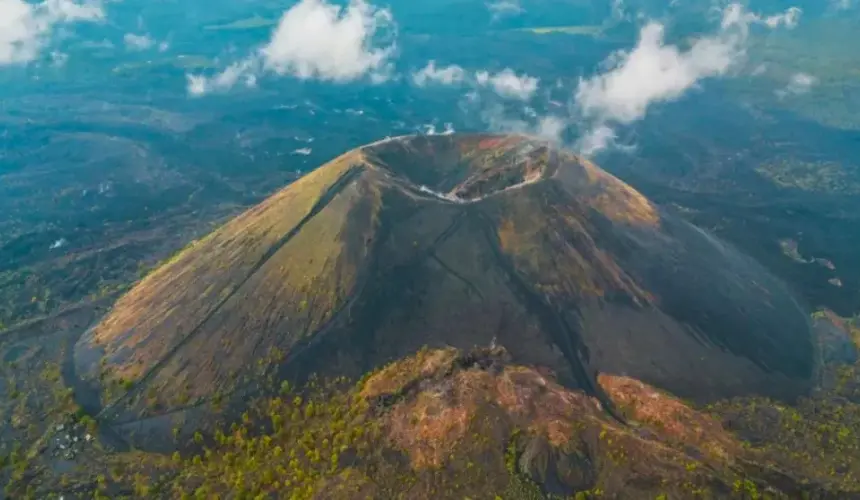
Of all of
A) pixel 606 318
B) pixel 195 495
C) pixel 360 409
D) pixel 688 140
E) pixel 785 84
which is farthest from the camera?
pixel 785 84

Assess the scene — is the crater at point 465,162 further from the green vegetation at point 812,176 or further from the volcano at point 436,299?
the green vegetation at point 812,176

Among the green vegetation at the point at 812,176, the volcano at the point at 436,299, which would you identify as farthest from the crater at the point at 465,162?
the green vegetation at the point at 812,176

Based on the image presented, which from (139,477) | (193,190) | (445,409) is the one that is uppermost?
(445,409)

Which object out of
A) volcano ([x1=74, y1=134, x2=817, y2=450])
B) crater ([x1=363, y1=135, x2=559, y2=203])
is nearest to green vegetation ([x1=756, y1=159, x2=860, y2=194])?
volcano ([x1=74, y1=134, x2=817, y2=450])

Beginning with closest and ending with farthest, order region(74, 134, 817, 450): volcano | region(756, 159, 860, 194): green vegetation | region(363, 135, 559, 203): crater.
→ region(74, 134, 817, 450): volcano
region(363, 135, 559, 203): crater
region(756, 159, 860, 194): green vegetation

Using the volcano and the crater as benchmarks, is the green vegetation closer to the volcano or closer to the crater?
the volcano

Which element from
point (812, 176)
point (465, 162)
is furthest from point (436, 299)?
point (812, 176)

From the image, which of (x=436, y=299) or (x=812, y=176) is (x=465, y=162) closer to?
(x=436, y=299)

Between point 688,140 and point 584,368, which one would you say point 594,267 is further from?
point 688,140

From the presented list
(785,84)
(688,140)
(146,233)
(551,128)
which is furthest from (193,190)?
(785,84)
